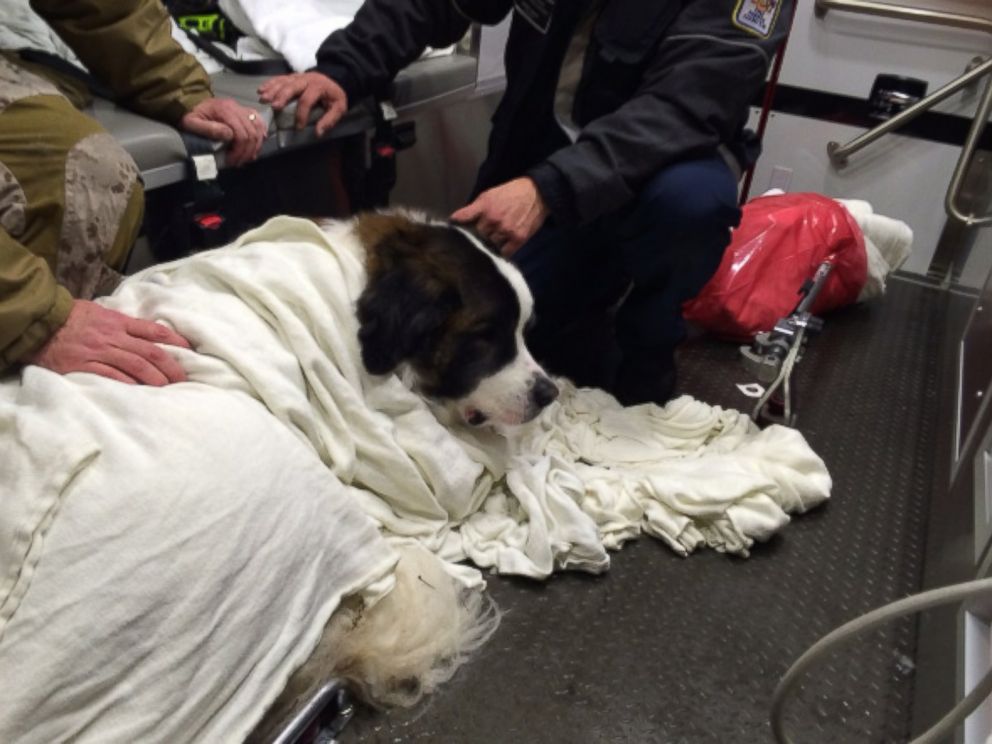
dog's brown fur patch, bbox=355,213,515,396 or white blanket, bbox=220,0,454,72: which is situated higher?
white blanket, bbox=220,0,454,72

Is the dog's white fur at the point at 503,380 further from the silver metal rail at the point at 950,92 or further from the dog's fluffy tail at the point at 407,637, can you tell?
the silver metal rail at the point at 950,92

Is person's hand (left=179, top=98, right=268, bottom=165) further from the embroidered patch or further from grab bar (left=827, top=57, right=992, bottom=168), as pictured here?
grab bar (left=827, top=57, right=992, bottom=168)

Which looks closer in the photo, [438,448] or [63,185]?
[63,185]

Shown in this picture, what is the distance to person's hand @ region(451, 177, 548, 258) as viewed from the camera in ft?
4.47

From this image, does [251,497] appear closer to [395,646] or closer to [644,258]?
[395,646]

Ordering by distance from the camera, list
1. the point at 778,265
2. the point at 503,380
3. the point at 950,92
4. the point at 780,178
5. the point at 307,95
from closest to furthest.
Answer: the point at 503,380, the point at 307,95, the point at 778,265, the point at 950,92, the point at 780,178

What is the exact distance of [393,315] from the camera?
1.15 metres

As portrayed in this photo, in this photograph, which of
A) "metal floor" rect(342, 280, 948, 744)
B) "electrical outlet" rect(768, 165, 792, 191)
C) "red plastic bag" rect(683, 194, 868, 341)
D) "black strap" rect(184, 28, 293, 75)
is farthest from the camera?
"electrical outlet" rect(768, 165, 792, 191)

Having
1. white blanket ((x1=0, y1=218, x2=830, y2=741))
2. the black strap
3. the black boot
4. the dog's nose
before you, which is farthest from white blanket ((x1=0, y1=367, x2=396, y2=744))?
the black strap

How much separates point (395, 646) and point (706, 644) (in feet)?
1.60

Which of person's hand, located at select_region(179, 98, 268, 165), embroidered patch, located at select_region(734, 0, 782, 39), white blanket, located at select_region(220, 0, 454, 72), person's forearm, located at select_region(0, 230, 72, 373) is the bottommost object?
A: person's forearm, located at select_region(0, 230, 72, 373)

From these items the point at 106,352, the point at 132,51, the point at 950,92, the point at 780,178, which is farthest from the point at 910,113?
the point at 106,352

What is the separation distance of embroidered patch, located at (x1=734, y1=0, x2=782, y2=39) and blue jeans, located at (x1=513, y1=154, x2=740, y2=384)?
0.24 metres

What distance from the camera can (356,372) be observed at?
3.85 ft
